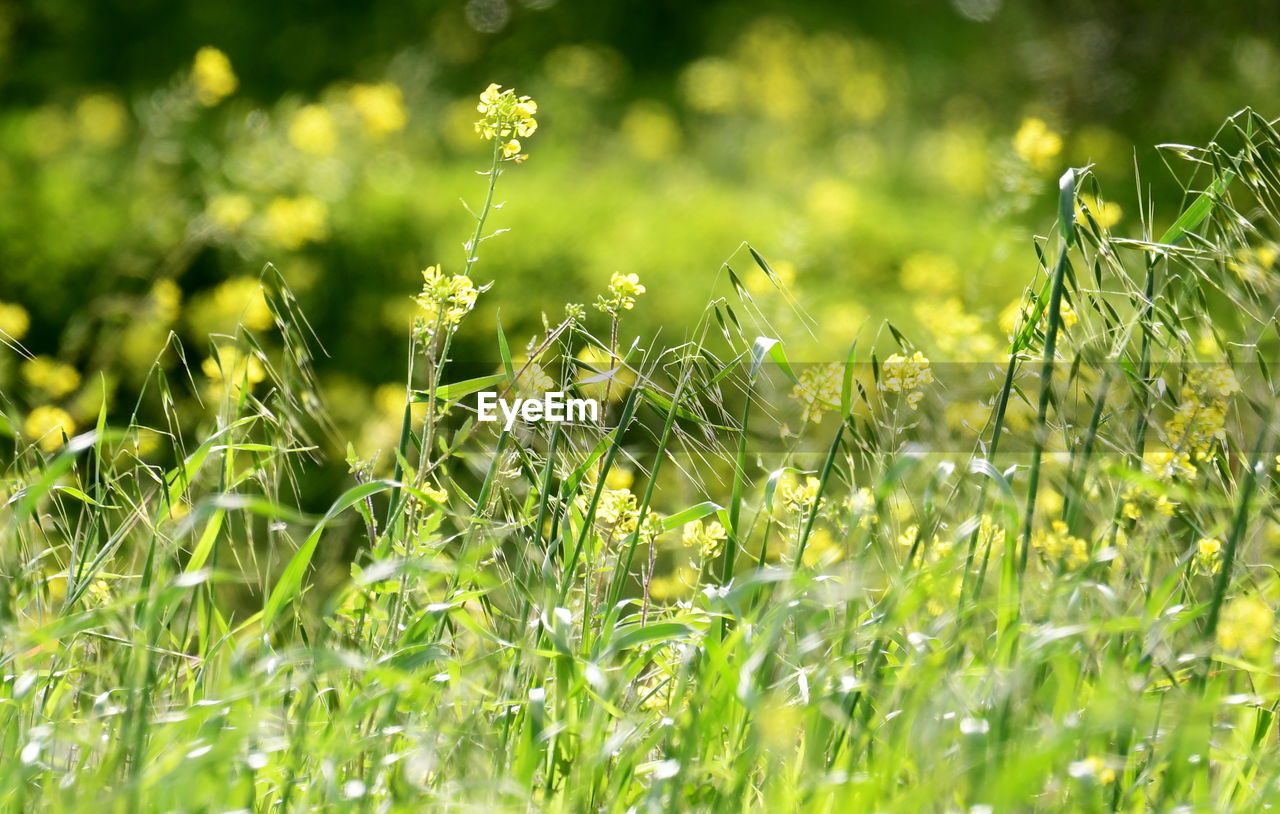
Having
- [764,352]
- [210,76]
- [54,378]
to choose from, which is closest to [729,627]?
[764,352]

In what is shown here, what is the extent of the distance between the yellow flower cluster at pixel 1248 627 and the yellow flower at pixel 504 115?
103 cm

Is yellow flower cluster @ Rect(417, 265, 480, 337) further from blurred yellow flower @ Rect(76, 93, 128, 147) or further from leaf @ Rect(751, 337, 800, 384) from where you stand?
→ blurred yellow flower @ Rect(76, 93, 128, 147)

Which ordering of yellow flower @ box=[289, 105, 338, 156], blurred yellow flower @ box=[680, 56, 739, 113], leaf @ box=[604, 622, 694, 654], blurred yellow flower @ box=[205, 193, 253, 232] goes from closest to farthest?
leaf @ box=[604, 622, 694, 654] → blurred yellow flower @ box=[205, 193, 253, 232] → yellow flower @ box=[289, 105, 338, 156] → blurred yellow flower @ box=[680, 56, 739, 113]

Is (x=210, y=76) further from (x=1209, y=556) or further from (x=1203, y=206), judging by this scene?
(x=1209, y=556)

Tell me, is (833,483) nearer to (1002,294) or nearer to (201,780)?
(201,780)

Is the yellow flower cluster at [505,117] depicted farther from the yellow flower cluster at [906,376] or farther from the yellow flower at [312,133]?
the yellow flower at [312,133]

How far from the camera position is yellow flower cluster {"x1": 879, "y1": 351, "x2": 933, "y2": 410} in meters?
1.70

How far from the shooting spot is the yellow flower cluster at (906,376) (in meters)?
1.70

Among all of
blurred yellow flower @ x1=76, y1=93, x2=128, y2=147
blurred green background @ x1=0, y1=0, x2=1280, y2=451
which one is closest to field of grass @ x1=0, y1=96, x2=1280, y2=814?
blurred green background @ x1=0, y1=0, x2=1280, y2=451

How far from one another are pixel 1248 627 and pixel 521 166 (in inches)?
212

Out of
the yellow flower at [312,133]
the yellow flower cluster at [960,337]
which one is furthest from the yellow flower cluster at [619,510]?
the yellow flower at [312,133]

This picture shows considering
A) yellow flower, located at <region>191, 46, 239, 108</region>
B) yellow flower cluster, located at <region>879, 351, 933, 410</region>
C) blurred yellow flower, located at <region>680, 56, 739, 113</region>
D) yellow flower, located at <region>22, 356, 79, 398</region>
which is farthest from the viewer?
blurred yellow flower, located at <region>680, 56, 739, 113</region>

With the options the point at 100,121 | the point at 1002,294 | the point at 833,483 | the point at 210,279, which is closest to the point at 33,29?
the point at 100,121

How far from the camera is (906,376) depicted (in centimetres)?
171
